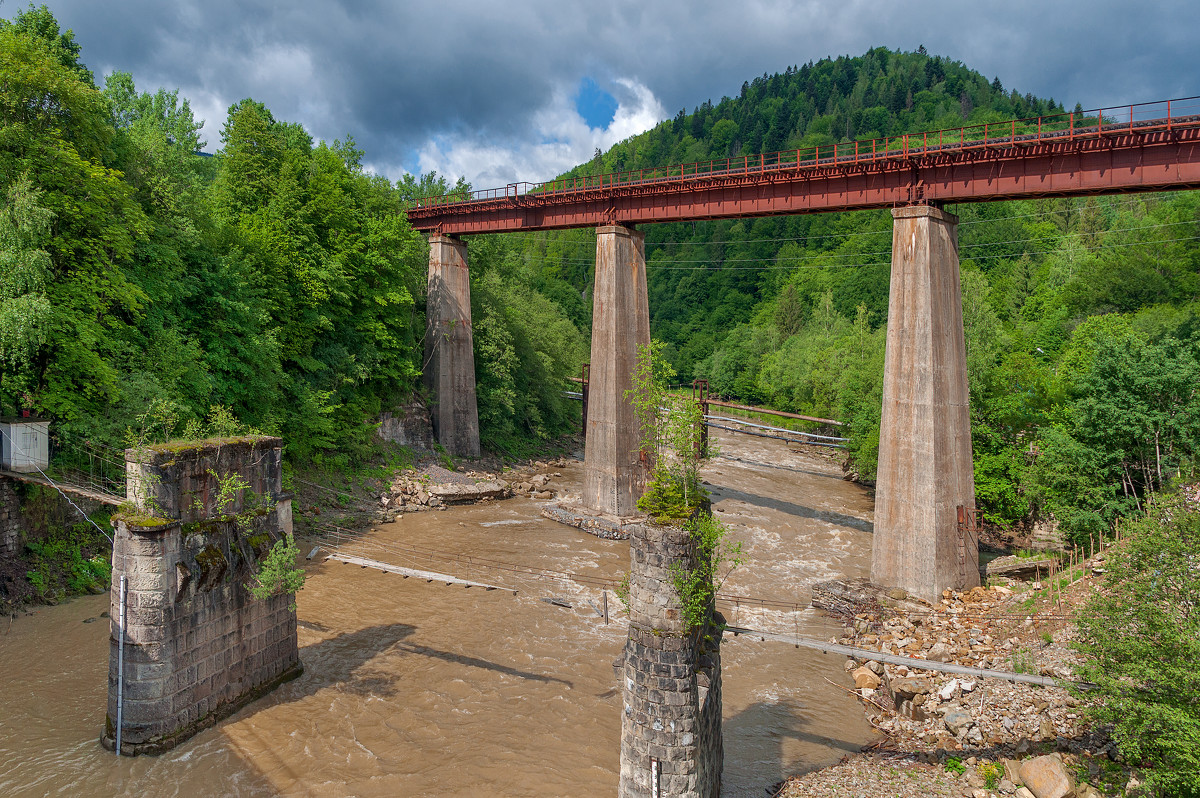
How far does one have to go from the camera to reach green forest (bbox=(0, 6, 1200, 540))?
18.5 m

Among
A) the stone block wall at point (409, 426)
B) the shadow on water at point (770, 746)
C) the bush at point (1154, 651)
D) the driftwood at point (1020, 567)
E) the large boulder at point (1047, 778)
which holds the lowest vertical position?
the shadow on water at point (770, 746)

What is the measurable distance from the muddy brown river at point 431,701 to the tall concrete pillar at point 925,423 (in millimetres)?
3447

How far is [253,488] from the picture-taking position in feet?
48.9

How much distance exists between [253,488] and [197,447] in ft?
5.74

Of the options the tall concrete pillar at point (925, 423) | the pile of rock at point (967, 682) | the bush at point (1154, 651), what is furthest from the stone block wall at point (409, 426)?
the bush at point (1154, 651)

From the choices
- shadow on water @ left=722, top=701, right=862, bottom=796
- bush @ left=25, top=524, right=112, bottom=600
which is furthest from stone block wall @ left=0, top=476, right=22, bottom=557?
shadow on water @ left=722, top=701, right=862, bottom=796

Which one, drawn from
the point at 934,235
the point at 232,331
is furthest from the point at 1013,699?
the point at 232,331

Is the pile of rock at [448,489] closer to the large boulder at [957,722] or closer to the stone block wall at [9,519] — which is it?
the stone block wall at [9,519]

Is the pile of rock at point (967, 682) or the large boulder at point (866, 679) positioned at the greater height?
the pile of rock at point (967, 682)

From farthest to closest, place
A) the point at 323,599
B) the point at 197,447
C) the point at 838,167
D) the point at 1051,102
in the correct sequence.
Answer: the point at 1051,102 < the point at 838,167 < the point at 323,599 < the point at 197,447

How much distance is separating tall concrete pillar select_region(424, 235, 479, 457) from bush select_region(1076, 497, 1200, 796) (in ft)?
104

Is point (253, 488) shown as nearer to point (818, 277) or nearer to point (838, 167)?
point (838, 167)

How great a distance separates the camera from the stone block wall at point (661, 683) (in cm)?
963

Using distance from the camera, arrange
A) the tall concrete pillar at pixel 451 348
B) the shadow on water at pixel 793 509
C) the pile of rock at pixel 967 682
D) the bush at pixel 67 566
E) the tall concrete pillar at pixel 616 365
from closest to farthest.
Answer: the pile of rock at pixel 967 682
the bush at pixel 67 566
the tall concrete pillar at pixel 616 365
the shadow on water at pixel 793 509
the tall concrete pillar at pixel 451 348
